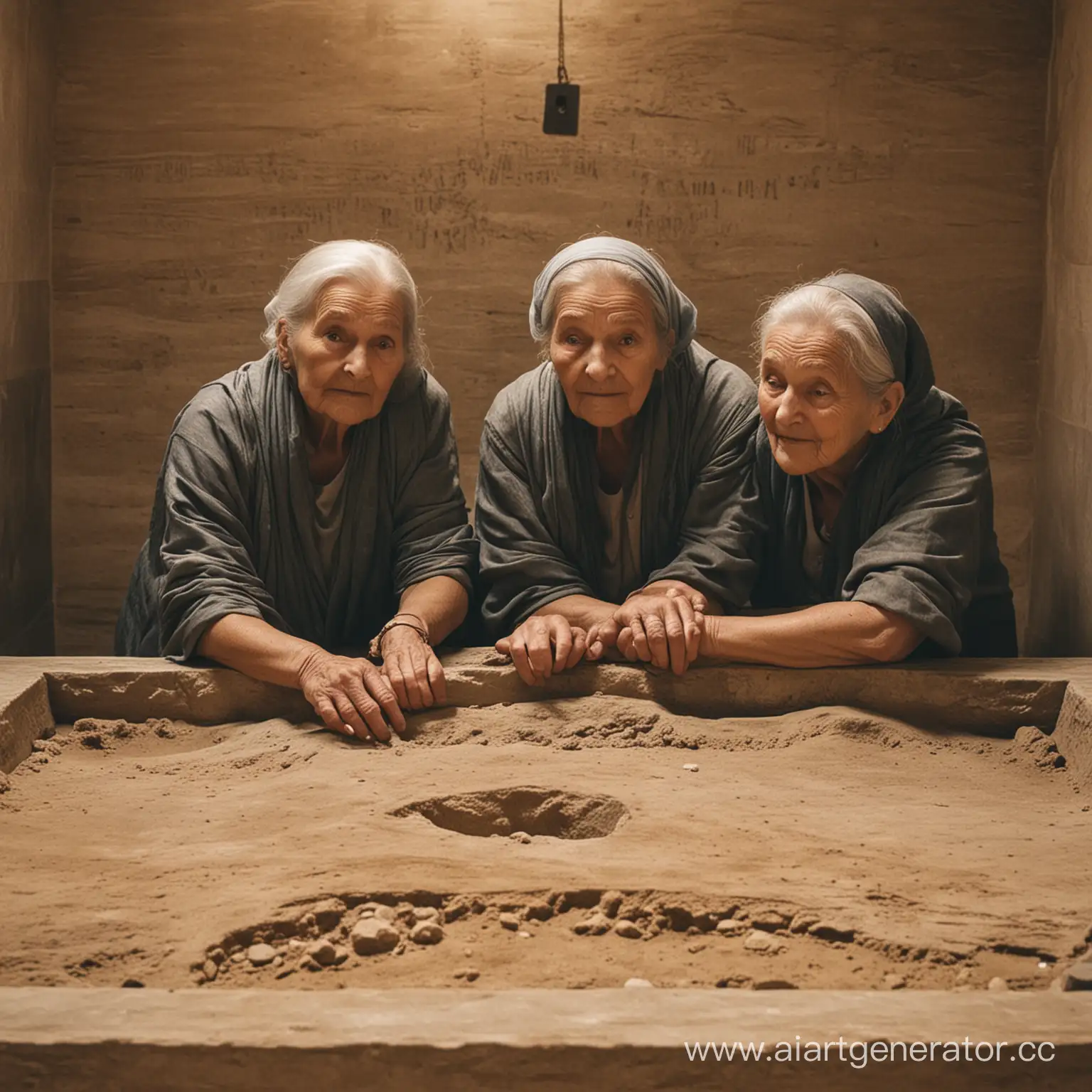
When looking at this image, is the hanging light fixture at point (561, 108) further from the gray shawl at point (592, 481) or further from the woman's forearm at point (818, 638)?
the woman's forearm at point (818, 638)

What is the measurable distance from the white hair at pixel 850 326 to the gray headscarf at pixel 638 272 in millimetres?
390

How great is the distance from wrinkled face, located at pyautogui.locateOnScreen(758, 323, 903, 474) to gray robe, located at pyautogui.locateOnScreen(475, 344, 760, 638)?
28 cm

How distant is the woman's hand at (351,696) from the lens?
3818 millimetres

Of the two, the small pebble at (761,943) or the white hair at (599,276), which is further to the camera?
the white hair at (599,276)

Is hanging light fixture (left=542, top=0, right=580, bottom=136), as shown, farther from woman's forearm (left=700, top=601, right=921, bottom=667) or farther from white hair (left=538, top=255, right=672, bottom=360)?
woman's forearm (left=700, top=601, right=921, bottom=667)

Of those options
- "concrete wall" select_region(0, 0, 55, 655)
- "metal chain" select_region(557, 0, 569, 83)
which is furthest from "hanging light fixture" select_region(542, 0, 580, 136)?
"concrete wall" select_region(0, 0, 55, 655)

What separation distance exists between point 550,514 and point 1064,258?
254 cm

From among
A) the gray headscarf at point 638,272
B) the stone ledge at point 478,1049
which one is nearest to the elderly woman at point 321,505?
the gray headscarf at point 638,272

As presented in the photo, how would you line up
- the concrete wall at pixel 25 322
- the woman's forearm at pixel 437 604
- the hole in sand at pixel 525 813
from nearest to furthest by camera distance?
1. the hole in sand at pixel 525 813
2. the woman's forearm at pixel 437 604
3. the concrete wall at pixel 25 322

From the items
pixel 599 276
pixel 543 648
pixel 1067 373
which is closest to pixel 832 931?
pixel 543 648

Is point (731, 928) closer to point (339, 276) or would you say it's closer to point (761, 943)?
point (761, 943)

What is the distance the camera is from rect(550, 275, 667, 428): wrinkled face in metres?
4.20

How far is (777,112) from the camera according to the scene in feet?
20.2

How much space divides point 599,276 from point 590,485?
0.63m
